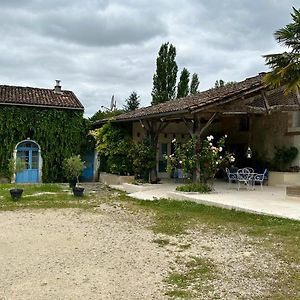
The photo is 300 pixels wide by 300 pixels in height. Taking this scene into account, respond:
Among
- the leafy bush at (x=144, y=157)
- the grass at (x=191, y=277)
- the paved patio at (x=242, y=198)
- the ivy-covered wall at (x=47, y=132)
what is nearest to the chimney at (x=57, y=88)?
the ivy-covered wall at (x=47, y=132)

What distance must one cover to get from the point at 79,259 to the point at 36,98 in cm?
1669

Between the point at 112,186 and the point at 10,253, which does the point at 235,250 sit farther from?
the point at 112,186

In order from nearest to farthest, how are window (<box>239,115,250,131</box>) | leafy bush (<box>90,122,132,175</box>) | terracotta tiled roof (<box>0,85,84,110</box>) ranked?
leafy bush (<box>90,122,132,175</box>)
window (<box>239,115,250,131</box>)
terracotta tiled roof (<box>0,85,84,110</box>)

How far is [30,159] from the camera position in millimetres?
20750

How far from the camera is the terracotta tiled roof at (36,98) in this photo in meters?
20.2

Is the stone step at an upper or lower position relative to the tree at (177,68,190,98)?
lower

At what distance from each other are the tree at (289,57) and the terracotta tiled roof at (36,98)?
485 inches

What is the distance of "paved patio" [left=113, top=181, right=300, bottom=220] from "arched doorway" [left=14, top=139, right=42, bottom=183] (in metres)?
7.12

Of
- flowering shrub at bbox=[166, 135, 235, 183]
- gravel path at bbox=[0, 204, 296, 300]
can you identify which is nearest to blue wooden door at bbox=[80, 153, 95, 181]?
Answer: flowering shrub at bbox=[166, 135, 235, 183]

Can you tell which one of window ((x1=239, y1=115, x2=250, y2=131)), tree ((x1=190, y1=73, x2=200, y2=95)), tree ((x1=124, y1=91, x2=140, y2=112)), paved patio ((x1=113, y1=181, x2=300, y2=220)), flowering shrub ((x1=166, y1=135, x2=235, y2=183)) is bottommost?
paved patio ((x1=113, y1=181, x2=300, y2=220))

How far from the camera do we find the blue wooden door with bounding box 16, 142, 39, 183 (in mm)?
20438

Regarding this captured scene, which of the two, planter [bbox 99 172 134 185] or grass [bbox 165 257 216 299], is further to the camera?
planter [bbox 99 172 134 185]

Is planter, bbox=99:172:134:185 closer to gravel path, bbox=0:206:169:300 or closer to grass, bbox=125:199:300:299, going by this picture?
grass, bbox=125:199:300:299

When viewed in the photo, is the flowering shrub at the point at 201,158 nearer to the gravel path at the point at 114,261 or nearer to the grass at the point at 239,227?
the grass at the point at 239,227
